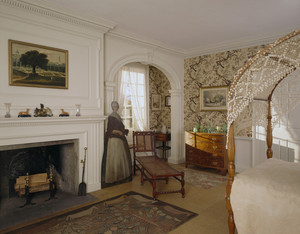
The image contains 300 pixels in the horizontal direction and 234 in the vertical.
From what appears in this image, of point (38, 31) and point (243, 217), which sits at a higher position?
point (38, 31)

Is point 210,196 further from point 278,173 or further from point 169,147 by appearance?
point 169,147

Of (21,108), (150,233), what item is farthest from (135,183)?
(21,108)

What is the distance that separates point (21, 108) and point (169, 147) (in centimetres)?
455

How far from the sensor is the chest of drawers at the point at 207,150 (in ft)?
18.2

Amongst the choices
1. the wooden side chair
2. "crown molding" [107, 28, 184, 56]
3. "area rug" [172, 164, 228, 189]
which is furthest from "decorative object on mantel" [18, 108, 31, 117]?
"area rug" [172, 164, 228, 189]

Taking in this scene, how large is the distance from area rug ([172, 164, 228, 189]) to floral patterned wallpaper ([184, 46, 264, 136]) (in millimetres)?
1191

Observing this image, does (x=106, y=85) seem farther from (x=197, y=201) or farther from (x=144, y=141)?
(x=197, y=201)

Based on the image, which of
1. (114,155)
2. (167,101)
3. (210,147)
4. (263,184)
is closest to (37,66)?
(114,155)

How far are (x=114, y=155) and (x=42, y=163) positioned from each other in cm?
135

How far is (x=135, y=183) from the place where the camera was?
16.3ft

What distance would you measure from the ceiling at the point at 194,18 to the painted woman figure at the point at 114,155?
1.72 m

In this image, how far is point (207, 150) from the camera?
580cm

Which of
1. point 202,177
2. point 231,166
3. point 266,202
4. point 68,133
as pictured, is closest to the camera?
point 266,202

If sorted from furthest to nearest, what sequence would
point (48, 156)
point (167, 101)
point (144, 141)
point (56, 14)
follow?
point (167, 101), point (144, 141), point (48, 156), point (56, 14)
